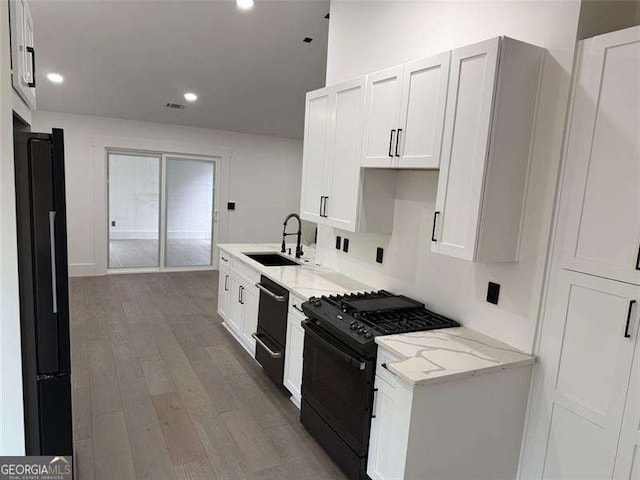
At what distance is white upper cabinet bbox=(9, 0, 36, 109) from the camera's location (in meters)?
1.50

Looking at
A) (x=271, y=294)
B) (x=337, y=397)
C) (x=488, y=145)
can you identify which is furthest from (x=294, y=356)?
(x=488, y=145)

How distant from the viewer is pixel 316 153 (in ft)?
10.8

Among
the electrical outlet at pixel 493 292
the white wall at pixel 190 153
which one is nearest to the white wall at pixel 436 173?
the electrical outlet at pixel 493 292

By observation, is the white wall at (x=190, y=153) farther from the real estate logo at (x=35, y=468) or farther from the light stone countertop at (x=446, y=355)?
the light stone countertop at (x=446, y=355)

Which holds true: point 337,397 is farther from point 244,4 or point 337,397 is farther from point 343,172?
point 244,4

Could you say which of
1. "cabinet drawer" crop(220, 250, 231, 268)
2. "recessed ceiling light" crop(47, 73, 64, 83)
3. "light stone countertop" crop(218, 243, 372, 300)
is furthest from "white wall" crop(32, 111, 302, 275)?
"light stone countertop" crop(218, 243, 372, 300)

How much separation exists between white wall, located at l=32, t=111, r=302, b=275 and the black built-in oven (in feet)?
17.0

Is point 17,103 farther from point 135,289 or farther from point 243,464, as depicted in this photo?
point 135,289

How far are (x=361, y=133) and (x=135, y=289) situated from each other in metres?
4.50

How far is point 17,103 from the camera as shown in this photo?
64.3 inches

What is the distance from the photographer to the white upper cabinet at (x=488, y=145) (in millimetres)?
1931

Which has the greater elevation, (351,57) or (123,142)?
(351,57)

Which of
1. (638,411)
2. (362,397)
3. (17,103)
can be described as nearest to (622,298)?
(638,411)

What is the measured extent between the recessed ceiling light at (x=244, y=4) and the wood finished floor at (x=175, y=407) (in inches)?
125
